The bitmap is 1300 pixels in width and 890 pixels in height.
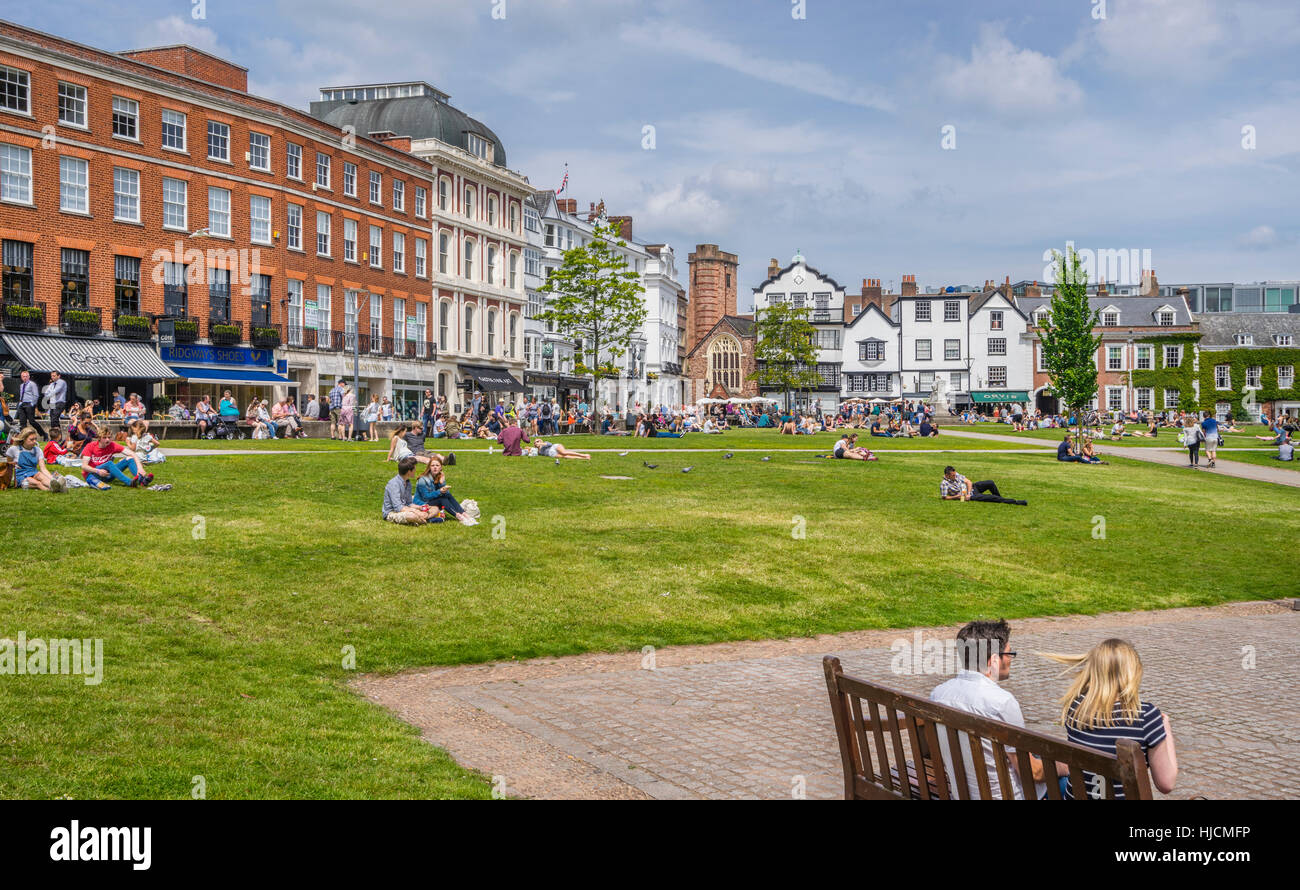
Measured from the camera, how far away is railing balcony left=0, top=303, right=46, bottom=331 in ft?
124

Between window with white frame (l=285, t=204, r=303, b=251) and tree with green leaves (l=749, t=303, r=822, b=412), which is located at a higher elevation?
window with white frame (l=285, t=204, r=303, b=251)

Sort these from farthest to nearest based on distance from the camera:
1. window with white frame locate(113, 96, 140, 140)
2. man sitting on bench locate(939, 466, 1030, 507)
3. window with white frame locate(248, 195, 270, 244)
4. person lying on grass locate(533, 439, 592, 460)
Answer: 1. window with white frame locate(248, 195, 270, 244)
2. window with white frame locate(113, 96, 140, 140)
3. person lying on grass locate(533, 439, 592, 460)
4. man sitting on bench locate(939, 466, 1030, 507)

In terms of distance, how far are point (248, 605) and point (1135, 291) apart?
11782 cm

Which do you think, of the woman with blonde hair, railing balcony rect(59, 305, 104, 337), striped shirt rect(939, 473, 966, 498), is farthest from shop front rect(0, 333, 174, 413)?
the woman with blonde hair

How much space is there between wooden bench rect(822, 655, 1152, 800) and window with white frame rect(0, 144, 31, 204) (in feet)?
136

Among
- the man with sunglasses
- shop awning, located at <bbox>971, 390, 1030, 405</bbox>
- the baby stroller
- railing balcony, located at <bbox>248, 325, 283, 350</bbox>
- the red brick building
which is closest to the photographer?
the man with sunglasses

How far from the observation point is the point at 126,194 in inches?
1666

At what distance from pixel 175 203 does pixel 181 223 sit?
819mm

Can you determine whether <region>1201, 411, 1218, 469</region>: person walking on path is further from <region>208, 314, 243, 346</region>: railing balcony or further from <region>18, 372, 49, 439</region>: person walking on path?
<region>208, 314, 243, 346</region>: railing balcony

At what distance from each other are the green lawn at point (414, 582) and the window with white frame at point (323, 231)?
29.2 m

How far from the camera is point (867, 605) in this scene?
1414cm

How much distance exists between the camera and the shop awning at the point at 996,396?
94.7 m
